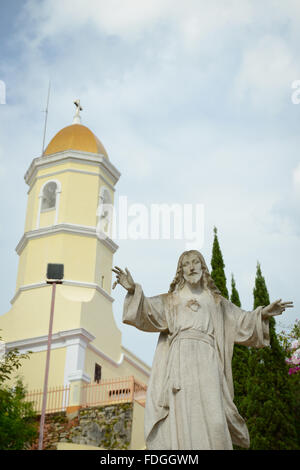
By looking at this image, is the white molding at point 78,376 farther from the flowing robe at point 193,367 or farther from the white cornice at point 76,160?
the flowing robe at point 193,367

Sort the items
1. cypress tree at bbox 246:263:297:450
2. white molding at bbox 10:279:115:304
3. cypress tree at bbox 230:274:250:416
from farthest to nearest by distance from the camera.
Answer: white molding at bbox 10:279:115:304 < cypress tree at bbox 230:274:250:416 < cypress tree at bbox 246:263:297:450

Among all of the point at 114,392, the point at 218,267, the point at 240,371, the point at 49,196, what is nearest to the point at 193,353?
the point at 240,371

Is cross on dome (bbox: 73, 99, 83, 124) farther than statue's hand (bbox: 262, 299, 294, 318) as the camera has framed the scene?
Yes

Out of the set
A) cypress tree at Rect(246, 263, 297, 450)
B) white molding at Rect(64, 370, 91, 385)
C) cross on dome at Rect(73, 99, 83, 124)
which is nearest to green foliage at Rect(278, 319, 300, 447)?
cypress tree at Rect(246, 263, 297, 450)

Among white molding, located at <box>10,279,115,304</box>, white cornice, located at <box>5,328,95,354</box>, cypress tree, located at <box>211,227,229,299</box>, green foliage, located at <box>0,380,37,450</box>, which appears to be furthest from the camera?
white molding, located at <box>10,279,115,304</box>

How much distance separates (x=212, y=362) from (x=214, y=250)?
1562 cm

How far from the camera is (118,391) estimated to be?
21.4 meters

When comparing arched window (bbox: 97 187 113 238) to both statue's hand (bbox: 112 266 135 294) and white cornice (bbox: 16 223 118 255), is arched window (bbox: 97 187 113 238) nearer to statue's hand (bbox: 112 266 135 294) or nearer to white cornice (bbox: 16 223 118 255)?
white cornice (bbox: 16 223 118 255)

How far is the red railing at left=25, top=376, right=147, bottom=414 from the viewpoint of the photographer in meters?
21.0

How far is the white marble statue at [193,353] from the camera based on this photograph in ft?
19.7

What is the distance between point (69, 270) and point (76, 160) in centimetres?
479

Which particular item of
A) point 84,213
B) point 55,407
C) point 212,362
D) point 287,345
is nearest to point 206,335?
point 212,362

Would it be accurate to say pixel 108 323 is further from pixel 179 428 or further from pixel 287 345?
pixel 179 428
